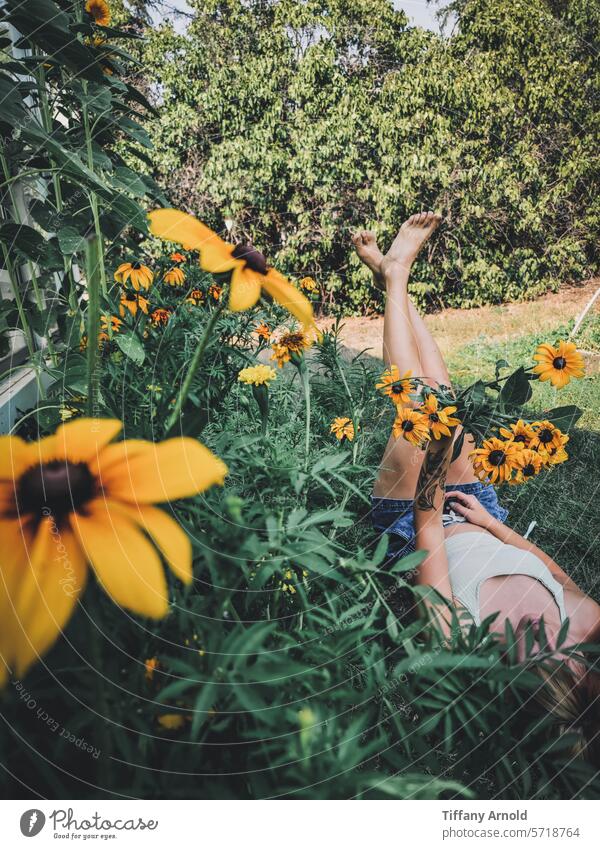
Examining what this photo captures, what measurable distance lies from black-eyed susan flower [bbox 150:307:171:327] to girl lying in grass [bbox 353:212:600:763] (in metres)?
0.40

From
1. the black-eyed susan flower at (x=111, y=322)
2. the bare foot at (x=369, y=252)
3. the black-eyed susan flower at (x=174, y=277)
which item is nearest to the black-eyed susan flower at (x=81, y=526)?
the black-eyed susan flower at (x=111, y=322)

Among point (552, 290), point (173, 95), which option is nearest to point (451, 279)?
point (552, 290)

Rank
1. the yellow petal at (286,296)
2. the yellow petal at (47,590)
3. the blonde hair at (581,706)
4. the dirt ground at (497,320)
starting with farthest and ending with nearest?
the dirt ground at (497,320)
the blonde hair at (581,706)
the yellow petal at (286,296)
the yellow petal at (47,590)

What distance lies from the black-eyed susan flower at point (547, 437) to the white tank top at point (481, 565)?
0.30 metres

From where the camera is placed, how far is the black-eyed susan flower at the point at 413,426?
638 millimetres

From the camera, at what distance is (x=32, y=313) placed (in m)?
0.76

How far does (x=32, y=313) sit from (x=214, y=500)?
0.57 meters

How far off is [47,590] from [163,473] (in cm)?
7

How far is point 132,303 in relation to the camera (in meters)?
0.76

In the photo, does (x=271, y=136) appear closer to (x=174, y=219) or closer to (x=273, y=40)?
(x=273, y=40)

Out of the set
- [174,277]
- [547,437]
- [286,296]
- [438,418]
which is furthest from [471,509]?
[286,296]

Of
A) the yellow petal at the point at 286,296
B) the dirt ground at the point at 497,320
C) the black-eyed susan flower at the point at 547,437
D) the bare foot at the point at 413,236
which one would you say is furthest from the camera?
the dirt ground at the point at 497,320

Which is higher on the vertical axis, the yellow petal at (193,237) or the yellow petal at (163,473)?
the yellow petal at (193,237)

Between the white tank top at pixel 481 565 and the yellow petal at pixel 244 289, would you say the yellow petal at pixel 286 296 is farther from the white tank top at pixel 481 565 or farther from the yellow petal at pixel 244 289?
the white tank top at pixel 481 565
